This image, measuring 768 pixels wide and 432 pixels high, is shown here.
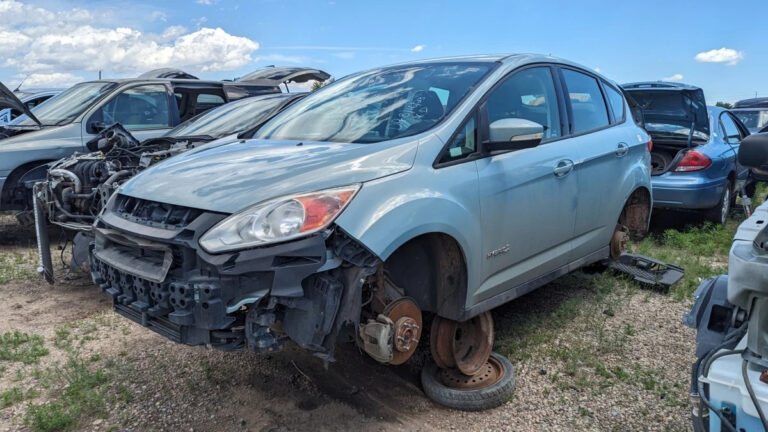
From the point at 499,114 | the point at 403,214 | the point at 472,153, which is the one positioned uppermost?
the point at 499,114

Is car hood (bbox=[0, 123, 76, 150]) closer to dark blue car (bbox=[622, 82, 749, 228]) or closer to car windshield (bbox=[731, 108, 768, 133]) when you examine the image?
dark blue car (bbox=[622, 82, 749, 228])

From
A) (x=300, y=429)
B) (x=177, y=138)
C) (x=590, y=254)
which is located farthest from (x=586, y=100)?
(x=177, y=138)

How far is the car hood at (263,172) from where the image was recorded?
2508 millimetres

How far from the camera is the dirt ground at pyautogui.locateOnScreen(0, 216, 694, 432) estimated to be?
2.99 metres

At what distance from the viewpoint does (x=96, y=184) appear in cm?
516

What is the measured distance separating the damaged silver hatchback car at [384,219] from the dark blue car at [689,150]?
2703 mm

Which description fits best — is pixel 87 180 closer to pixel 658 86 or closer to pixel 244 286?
pixel 244 286

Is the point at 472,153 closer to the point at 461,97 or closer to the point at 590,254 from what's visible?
the point at 461,97

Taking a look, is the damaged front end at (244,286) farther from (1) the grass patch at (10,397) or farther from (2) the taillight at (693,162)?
(2) the taillight at (693,162)

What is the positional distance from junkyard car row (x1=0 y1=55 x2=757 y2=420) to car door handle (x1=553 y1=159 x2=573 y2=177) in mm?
20

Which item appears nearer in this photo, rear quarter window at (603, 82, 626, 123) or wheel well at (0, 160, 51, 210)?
rear quarter window at (603, 82, 626, 123)

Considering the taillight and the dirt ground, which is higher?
the taillight

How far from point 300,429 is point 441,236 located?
120 centimetres

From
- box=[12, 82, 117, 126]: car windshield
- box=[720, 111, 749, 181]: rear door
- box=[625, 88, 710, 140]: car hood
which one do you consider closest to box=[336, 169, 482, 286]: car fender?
box=[625, 88, 710, 140]: car hood
